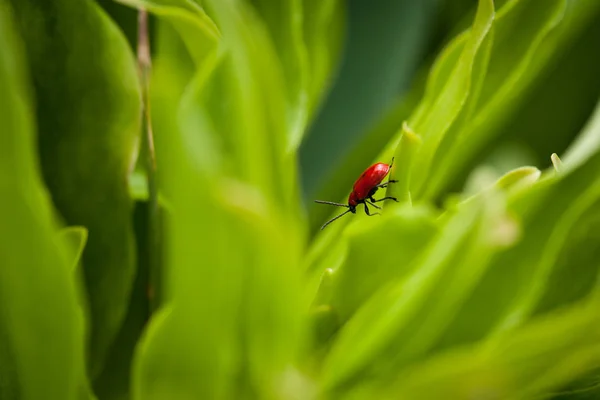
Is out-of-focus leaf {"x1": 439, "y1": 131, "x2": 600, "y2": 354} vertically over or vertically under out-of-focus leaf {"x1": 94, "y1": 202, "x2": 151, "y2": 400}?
over

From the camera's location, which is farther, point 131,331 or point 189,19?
point 131,331

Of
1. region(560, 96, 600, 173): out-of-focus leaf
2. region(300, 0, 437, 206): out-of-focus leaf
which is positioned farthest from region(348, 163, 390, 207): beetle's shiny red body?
region(300, 0, 437, 206): out-of-focus leaf

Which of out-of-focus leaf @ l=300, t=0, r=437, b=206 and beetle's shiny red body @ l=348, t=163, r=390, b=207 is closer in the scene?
beetle's shiny red body @ l=348, t=163, r=390, b=207

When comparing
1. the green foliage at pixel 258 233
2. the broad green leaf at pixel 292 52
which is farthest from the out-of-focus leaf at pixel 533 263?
the broad green leaf at pixel 292 52

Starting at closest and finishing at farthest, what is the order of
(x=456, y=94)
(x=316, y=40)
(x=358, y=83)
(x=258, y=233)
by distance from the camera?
(x=258, y=233) < (x=456, y=94) < (x=316, y=40) < (x=358, y=83)

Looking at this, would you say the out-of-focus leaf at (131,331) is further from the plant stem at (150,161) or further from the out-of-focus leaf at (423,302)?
the out-of-focus leaf at (423,302)

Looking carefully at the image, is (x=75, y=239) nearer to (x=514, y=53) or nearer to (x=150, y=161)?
(x=150, y=161)

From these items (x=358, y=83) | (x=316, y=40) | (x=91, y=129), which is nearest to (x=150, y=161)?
(x=91, y=129)

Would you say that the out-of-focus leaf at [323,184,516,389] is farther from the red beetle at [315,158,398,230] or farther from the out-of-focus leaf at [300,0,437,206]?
the out-of-focus leaf at [300,0,437,206]
